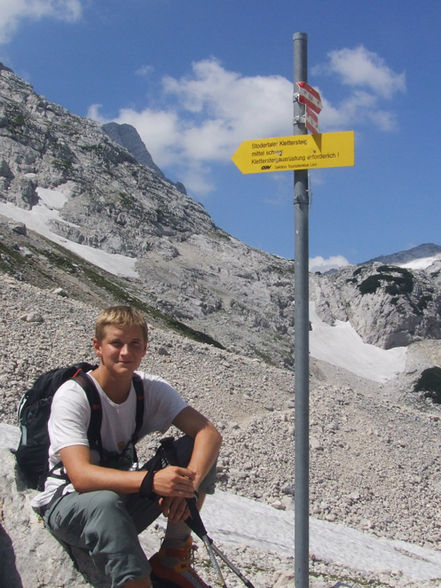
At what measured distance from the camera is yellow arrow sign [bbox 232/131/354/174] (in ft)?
16.2

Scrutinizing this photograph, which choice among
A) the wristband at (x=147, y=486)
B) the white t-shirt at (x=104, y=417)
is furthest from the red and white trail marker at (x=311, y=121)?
the wristband at (x=147, y=486)

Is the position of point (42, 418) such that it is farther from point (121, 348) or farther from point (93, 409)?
point (121, 348)

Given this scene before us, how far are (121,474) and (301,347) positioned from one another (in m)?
1.84

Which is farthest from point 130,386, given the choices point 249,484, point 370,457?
point 370,457

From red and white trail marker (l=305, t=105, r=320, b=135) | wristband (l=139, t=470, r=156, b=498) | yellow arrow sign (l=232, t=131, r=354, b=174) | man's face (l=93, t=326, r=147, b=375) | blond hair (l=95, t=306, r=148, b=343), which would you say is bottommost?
wristband (l=139, t=470, r=156, b=498)

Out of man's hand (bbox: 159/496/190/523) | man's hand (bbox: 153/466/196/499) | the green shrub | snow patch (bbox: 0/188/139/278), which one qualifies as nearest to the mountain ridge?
snow patch (bbox: 0/188/139/278)

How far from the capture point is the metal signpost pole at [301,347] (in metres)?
5.02

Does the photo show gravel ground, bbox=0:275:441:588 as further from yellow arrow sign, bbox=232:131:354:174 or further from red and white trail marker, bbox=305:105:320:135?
red and white trail marker, bbox=305:105:320:135

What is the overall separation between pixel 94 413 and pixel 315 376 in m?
67.2

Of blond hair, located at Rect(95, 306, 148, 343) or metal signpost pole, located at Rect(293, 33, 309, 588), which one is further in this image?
metal signpost pole, located at Rect(293, 33, 309, 588)

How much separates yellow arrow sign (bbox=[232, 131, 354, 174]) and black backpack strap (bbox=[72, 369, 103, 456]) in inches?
90.6

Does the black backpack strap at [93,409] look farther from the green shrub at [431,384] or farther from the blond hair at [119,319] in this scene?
the green shrub at [431,384]

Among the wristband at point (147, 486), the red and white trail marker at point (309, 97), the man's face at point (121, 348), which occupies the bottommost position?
the wristband at point (147, 486)

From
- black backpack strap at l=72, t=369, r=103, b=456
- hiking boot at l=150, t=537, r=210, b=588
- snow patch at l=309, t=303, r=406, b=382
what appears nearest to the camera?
black backpack strap at l=72, t=369, r=103, b=456
